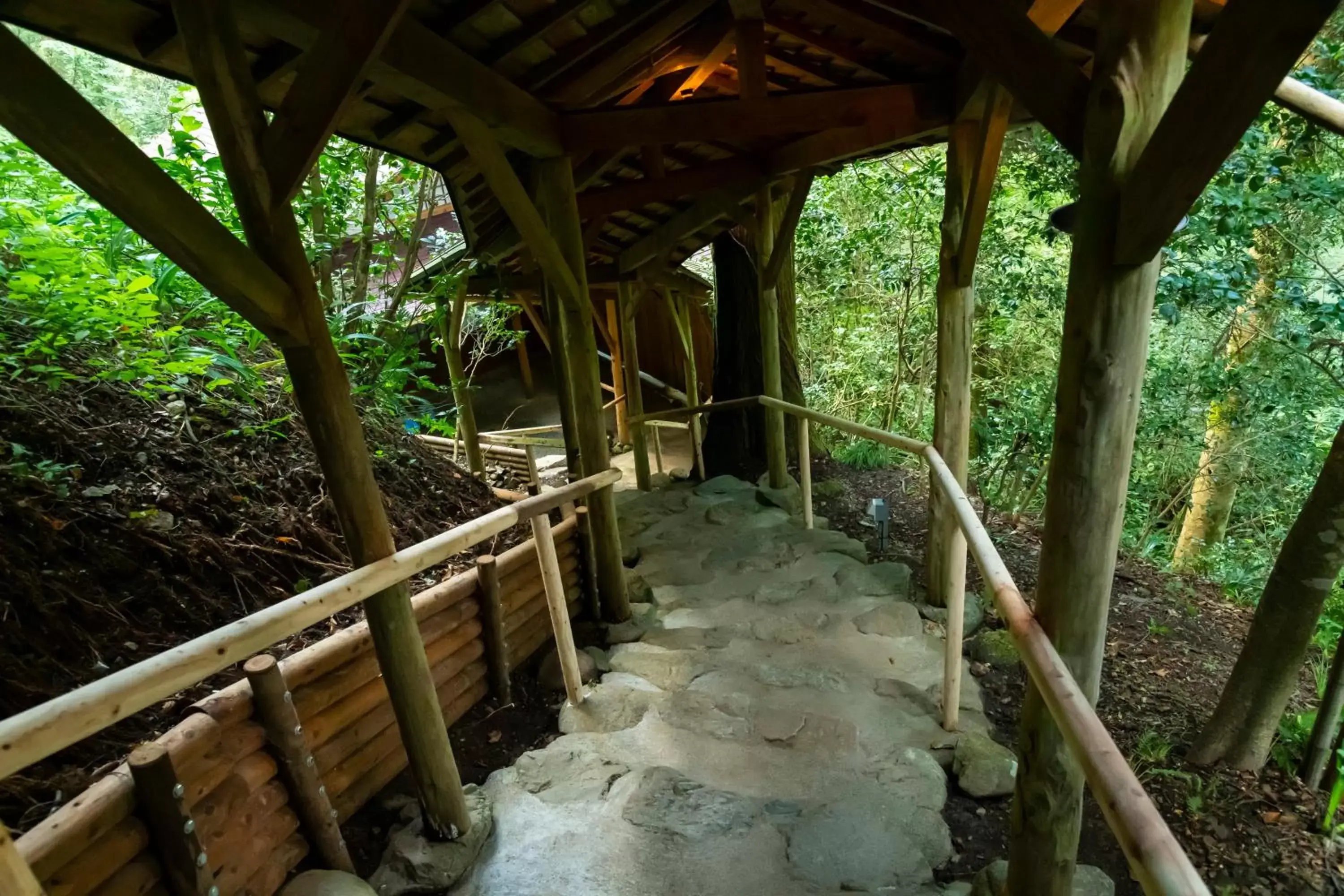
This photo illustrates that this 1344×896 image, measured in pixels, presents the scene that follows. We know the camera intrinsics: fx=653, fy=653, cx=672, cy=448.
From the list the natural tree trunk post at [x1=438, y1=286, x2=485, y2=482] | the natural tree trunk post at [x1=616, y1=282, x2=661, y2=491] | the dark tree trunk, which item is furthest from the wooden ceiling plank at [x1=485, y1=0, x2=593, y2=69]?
the dark tree trunk

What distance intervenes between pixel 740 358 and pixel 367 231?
3.78 meters

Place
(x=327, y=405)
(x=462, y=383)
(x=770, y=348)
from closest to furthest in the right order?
(x=327, y=405), (x=770, y=348), (x=462, y=383)

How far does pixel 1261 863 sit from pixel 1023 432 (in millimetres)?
4134

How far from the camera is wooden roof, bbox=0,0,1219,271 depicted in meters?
1.83

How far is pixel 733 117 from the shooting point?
329cm

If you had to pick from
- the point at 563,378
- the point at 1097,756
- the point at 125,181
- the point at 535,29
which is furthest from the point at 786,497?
the point at 125,181

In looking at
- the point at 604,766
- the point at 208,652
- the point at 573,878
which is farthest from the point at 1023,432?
the point at 208,652

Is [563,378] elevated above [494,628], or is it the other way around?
[563,378]

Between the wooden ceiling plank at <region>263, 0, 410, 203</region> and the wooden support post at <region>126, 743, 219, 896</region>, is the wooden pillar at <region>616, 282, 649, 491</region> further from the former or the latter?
the wooden support post at <region>126, 743, 219, 896</region>

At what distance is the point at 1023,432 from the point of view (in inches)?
234

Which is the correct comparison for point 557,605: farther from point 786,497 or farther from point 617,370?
point 617,370

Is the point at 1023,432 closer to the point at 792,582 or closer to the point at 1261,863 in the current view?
the point at 792,582

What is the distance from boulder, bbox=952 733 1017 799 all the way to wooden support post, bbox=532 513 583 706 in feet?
5.08

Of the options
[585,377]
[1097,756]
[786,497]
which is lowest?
[786,497]
